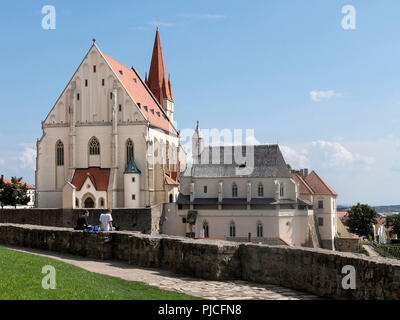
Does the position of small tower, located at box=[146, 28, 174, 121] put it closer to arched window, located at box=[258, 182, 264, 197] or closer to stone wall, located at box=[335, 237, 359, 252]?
arched window, located at box=[258, 182, 264, 197]

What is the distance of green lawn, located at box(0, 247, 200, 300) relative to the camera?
10.6 m

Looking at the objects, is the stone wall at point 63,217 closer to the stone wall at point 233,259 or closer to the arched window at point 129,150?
the arched window at point 129,150

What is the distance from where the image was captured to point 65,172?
65188mm

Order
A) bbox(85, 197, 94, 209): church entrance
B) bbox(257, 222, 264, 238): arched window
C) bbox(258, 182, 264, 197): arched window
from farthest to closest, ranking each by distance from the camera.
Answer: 1. bbox(258, 182, 264, 197): arched window
2. bbox(85, 197, 94, 209): church entrance
3. bbox(257, 222, 264, 238): arched window

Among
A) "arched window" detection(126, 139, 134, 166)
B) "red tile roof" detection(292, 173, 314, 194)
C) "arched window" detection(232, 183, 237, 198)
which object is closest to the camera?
"arched window" detection(232, 183, 237, 198)

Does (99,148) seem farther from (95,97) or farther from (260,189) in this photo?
(260,189)

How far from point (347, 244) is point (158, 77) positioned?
38845 millimetres

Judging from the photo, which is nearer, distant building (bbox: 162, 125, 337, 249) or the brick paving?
the brick paving

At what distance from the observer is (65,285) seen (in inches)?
455

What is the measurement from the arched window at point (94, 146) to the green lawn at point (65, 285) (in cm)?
5043

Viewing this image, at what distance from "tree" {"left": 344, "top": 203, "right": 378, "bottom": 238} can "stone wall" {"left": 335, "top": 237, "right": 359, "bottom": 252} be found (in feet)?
51.7

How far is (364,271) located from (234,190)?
5256 cm

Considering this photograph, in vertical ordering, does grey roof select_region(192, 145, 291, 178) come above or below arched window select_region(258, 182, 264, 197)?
above

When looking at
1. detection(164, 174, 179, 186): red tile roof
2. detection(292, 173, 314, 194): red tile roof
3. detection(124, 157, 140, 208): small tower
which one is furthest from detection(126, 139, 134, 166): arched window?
detection(292, 173, 314, 194): red tile roof
